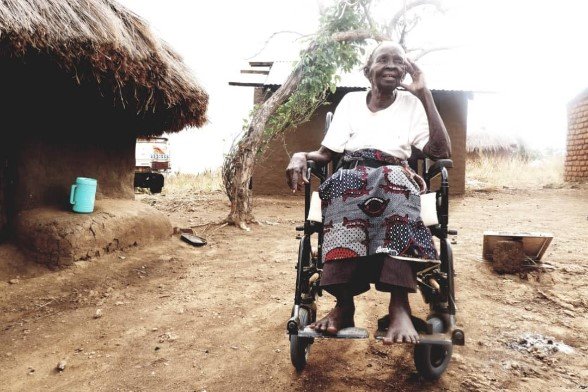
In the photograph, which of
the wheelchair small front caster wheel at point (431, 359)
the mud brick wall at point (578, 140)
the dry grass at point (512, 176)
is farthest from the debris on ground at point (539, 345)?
the dry grass at point (512, 176)

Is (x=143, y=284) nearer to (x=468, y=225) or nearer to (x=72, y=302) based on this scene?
(x=72, y=302)

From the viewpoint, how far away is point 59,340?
2.65m

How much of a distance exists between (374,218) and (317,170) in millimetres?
608

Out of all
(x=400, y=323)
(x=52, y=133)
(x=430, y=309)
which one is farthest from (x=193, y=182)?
(x=400, y=323)

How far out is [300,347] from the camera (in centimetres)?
209

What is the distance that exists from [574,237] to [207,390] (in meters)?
4.63

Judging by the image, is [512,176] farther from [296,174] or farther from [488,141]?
[296,174]

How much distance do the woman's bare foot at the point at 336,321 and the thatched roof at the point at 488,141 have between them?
19.0 m

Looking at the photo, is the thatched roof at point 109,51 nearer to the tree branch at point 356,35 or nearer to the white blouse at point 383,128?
the white blouse at point 383,128

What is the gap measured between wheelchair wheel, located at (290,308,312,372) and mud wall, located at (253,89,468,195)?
22.6ft

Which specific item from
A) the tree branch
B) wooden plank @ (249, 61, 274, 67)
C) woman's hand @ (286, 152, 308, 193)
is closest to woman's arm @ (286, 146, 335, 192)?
woman's hand @ (286, 152, 308, 193)

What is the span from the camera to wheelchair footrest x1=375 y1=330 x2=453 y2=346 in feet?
5.56

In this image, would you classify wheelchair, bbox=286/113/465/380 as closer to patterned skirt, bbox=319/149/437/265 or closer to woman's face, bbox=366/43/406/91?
patterned skirt, bbox=319/149/437/265

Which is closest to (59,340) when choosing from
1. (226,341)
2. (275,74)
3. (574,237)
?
(226,341)
